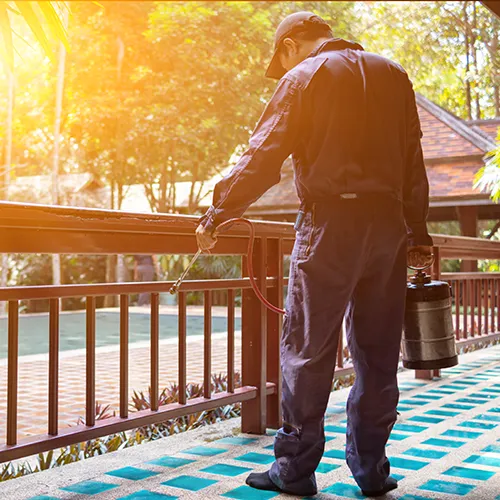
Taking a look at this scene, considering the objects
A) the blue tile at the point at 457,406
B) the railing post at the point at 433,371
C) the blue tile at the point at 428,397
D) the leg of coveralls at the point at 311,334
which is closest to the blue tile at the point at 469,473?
the leg of coveralls at the point at 311,334

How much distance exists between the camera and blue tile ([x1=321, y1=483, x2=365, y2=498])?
3.05 m

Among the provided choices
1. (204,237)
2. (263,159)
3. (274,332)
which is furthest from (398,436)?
(263,159)

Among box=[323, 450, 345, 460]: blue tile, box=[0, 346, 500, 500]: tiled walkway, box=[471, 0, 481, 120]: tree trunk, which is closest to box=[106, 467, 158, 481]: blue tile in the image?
box=[0, 346, 500, 500]: tiled walkway

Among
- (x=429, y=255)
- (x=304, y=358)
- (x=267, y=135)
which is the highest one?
(x=267, y=135)

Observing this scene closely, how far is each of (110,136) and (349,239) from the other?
21.3m

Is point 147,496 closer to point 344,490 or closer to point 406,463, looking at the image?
point 344,490

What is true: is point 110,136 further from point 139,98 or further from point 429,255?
point 429,255

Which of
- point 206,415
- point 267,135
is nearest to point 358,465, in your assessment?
point 267,135

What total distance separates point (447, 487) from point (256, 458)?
972 millimetres

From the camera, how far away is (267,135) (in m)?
2.89

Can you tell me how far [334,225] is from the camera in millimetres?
2844

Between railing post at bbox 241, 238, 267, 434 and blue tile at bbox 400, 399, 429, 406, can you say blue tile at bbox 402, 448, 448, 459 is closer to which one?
railing post at bbox 241, 238, 267, 434

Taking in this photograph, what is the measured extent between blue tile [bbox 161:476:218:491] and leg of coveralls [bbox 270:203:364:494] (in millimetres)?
376

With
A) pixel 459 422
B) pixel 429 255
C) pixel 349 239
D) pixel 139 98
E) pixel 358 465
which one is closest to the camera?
pixel 349 239
